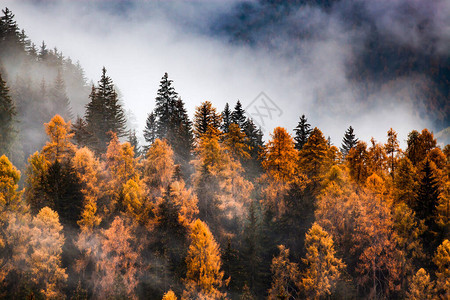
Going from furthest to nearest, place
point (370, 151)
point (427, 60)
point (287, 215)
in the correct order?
point (427, 60)
point (370, 151)
point (287, 215)

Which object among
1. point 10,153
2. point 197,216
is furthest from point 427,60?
point 10,153

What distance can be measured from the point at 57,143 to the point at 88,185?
7.36 meters

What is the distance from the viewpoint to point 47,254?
3206 cm

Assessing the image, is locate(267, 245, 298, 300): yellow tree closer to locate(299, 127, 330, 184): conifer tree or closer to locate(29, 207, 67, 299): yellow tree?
locate(299, 127, 330, 184): conifer tree

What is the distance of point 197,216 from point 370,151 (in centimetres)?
2977

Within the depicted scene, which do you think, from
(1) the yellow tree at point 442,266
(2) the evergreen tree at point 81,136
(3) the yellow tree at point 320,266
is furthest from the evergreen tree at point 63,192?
(1) the yellow tree at point 442,266

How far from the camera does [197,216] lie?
134 feet

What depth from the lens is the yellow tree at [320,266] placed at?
3609cm

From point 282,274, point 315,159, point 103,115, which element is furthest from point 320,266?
point 103,115

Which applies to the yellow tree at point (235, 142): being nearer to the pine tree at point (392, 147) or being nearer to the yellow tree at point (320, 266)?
the yellow tree at point (320, 266)

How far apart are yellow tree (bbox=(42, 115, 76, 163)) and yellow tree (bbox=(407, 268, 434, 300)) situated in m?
47.7

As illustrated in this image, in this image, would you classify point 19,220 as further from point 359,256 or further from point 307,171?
point 359,256

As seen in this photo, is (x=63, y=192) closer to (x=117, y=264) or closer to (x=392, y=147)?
(x=117, y=264)

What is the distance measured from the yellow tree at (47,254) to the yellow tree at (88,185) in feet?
9.99
